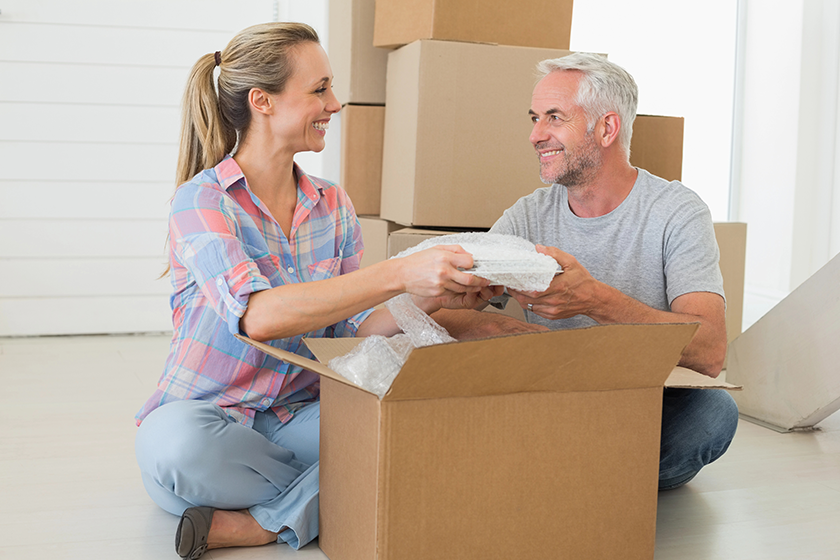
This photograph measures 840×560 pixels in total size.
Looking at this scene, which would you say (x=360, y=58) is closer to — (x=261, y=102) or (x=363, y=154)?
(x=363, y=154)

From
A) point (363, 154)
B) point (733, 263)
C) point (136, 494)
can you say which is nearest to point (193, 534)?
point (136, 494)

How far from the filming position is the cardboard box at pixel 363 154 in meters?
2.30

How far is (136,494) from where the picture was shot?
5.16 ft

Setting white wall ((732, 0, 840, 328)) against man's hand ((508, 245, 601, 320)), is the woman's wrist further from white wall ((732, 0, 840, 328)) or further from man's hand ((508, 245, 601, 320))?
white wall ((732, 0, 840, 328))

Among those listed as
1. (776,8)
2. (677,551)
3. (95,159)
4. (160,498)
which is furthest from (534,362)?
(776,8)

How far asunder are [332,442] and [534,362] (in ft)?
1.19

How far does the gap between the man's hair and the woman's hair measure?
0.56m

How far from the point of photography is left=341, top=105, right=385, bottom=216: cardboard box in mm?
2305

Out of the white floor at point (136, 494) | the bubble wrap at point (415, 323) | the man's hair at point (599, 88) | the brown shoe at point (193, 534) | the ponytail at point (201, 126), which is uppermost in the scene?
the man's hair at point (599, 88)

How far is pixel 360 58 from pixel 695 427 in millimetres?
1418

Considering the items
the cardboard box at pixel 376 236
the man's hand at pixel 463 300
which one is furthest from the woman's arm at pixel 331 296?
the cardboard box at pixel 376 236

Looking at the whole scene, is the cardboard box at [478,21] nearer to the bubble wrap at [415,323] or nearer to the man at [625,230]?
the man at [625,230]

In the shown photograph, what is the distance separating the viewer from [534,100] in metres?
1.67

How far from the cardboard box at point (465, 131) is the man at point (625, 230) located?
12.1 inches
